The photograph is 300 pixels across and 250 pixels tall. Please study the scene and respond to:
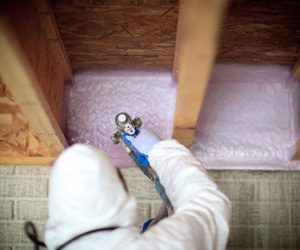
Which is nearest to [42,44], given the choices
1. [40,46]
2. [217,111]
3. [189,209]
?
[40,46]

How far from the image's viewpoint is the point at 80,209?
3.07 feet

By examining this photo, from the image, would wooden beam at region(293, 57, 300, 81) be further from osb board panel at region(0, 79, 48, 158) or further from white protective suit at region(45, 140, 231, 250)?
osb board panel at region(0, 79, 48, 158)

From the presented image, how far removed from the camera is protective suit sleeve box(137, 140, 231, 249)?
3.22ft

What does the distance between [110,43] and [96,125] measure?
452 millimetres

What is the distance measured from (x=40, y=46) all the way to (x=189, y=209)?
0.72 meters

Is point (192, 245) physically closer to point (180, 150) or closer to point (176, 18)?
point (180, 150)

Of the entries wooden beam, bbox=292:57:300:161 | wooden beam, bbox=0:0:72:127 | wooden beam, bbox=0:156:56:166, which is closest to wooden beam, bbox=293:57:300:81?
wooden beam, bbox=292:57:300:161

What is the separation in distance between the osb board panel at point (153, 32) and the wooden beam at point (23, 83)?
1.25 feet

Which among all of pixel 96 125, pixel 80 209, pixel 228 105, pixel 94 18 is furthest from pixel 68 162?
pixel 228 105

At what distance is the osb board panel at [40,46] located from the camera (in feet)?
3.25

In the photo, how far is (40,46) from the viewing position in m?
1.29

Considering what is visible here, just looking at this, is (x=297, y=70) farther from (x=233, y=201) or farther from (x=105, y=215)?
(x=105, y=215)

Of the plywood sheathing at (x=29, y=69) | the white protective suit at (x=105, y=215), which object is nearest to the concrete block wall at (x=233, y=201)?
the plywood sheathing at (x=29, y=69)

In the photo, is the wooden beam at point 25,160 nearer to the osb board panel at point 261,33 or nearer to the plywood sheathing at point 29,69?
the plywood sheathing at point 29,69
